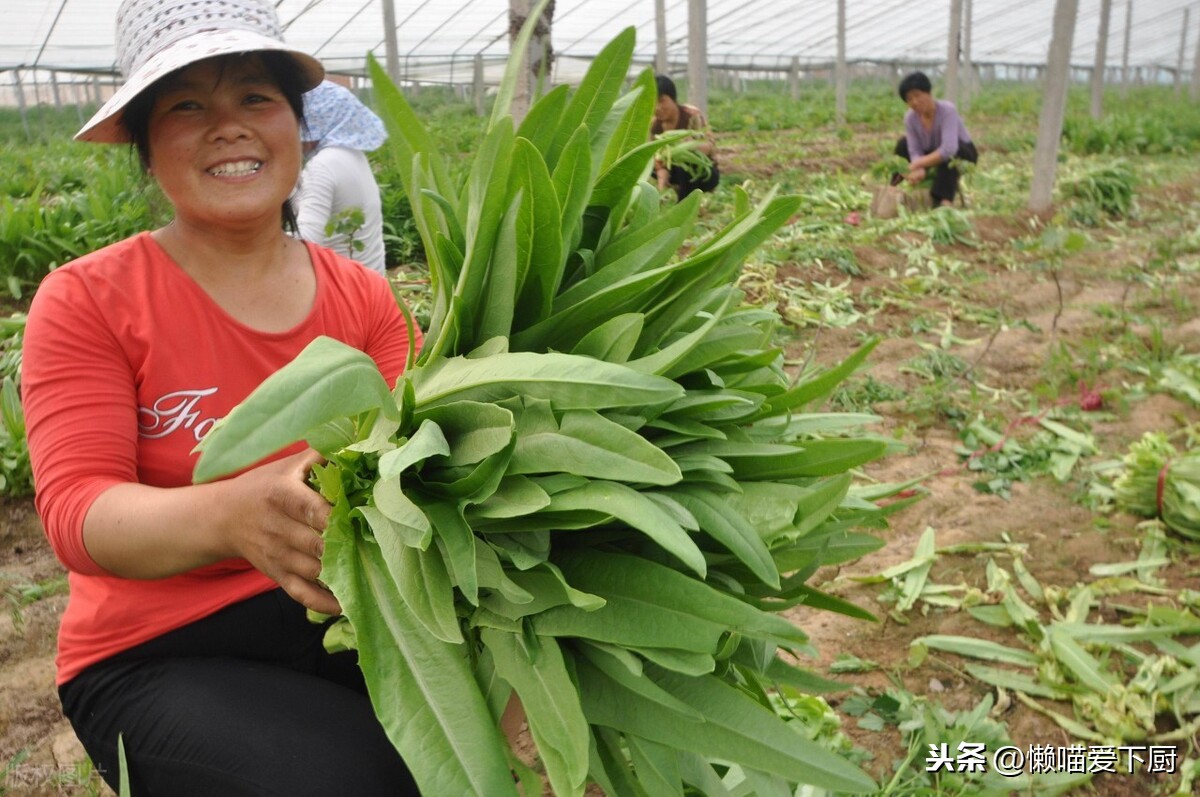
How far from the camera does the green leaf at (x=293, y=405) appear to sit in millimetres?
802

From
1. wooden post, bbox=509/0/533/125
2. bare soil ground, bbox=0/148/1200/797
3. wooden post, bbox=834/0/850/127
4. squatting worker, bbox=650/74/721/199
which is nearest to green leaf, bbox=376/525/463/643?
bare soil ground, bbox=0/148/1200/797

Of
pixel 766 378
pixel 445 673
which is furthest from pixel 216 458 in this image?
pixel 766 378

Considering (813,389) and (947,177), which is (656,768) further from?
(947,177)

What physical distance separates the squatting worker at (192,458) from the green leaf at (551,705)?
0.78 ft

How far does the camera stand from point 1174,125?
1520 cm

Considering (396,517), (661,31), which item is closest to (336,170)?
(396,517)

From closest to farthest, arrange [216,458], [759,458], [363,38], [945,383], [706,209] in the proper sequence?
[216,458] < [759,458] < [945,383] < [706,209] < [363,38]

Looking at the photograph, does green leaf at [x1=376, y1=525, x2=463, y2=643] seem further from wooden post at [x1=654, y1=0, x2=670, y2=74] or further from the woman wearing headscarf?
wooden post at [x1=654, y1=0, x2=670, y2=74]

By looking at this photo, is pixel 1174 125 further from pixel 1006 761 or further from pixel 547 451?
pixel 547 451

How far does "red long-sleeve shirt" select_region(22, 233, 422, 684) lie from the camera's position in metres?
1.31

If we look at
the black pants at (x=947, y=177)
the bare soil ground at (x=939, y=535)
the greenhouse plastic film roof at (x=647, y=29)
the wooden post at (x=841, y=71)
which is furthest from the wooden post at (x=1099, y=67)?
the bare soil ground at (x=939, y=535)

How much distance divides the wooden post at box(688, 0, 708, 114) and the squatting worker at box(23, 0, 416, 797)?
8.67m

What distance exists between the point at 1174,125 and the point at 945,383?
13.6 m

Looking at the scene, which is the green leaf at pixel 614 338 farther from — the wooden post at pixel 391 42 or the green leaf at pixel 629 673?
the wooden post at pixel 391 42
